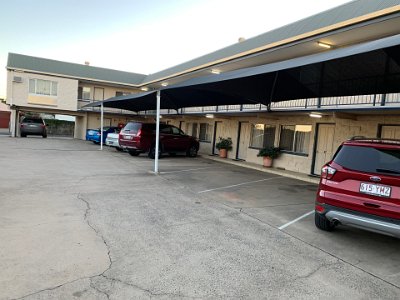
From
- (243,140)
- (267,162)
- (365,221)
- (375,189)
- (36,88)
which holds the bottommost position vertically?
(267,162)

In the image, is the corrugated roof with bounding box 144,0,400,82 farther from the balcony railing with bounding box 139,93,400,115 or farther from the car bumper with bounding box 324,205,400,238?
the car bumper with bounding box 324,205,400,238

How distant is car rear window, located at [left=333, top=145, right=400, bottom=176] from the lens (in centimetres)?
467

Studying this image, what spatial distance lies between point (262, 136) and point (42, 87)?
67.8 feet

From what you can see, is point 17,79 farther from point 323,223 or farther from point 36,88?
point 323,223

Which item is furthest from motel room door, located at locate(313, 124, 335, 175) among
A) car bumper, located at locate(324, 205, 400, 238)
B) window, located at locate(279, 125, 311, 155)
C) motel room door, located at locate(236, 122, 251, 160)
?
car bumper, located at locate(324, 205, 400, 238)

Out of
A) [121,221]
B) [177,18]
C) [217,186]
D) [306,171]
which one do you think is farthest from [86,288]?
[177,18]

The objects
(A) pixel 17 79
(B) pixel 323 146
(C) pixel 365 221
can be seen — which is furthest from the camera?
(A) pixel 17 79

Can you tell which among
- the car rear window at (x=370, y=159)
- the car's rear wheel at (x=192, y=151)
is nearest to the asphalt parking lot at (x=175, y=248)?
the car rear window at (x=370, y=159)

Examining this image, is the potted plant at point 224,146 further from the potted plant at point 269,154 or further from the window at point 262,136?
the potted plant at point 269,154

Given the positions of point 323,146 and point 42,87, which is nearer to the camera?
point 323,146

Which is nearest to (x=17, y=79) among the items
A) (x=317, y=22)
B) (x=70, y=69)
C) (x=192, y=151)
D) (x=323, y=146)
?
(x=70, y=69)

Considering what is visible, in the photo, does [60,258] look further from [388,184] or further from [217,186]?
[217,186]

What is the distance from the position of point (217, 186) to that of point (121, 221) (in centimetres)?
442

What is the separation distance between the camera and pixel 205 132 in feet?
72.2
